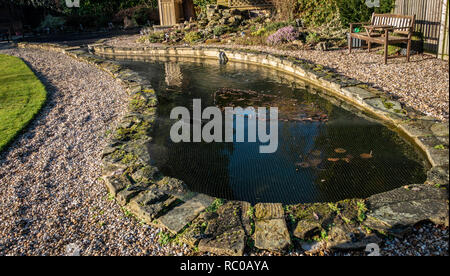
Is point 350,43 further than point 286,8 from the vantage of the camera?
No

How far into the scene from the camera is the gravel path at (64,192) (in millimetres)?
3545

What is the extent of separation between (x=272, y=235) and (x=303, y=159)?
1955mm

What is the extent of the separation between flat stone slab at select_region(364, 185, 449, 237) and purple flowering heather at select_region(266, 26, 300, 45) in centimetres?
996

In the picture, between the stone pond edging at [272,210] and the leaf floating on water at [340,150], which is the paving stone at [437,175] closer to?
the stone pond edging at [272,210]

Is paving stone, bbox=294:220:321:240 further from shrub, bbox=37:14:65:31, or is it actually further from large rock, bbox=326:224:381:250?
shrub, bbox=37:14:65:31

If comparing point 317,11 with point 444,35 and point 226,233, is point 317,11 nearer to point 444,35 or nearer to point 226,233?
point 444,35

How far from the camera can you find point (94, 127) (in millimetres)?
6867

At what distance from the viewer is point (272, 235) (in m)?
3.42

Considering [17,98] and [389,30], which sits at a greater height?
[389,30]

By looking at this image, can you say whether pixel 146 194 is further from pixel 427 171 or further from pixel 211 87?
pixel 211 87

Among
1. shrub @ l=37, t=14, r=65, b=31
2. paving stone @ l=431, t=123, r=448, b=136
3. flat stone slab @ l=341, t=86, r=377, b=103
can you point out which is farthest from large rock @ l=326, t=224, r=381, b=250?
shrub @ l=37, t=14, r=65, b=31

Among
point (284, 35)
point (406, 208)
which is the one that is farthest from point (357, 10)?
point (406, 208)

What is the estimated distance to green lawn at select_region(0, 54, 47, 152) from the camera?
695cm
